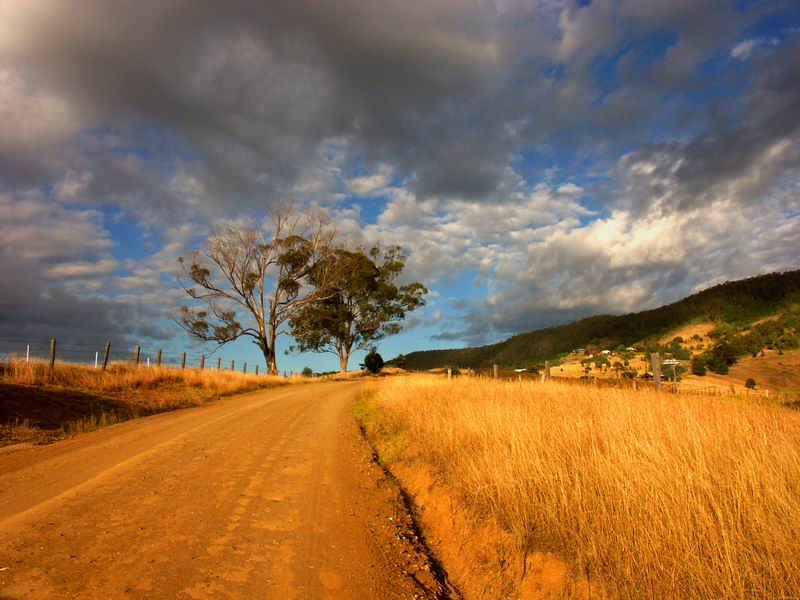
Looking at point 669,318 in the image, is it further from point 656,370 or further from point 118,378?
point 118,378

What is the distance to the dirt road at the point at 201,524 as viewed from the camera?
3707 millimetres

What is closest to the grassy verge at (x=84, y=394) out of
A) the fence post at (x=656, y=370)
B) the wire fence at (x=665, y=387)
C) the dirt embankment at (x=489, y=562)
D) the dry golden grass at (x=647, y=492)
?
the dirt embankment at (x=489, y=562)

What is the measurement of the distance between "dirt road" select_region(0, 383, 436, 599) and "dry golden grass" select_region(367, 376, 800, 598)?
3.93 ft

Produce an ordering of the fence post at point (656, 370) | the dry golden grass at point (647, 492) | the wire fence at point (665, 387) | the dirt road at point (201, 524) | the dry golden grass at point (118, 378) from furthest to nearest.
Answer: the dry golden grass at point (118, 378), the fence post at point (656, 370), the wire fence at point (665, 387), the dirt road at point (201, 524), the dry golden grass at point (647, 492)

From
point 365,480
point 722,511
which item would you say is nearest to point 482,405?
point 365,480

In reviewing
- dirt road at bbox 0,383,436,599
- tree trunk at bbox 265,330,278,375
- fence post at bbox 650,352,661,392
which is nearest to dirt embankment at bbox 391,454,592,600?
dirt road at bbox 0,383,436,599

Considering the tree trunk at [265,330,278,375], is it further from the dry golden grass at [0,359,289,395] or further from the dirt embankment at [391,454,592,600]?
the dirt embankment at [391,454,592,600]

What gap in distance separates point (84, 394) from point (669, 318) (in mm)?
66343

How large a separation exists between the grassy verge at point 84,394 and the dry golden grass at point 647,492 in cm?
1012

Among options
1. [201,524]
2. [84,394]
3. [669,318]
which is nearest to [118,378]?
[84,394]

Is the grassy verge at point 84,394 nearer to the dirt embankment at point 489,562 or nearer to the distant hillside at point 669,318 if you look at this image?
the dirt embankment at point 489,562

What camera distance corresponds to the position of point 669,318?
205 feet

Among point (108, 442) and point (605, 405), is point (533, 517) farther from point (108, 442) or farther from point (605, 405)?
point (108, 442)

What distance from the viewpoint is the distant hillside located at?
1938 inches
